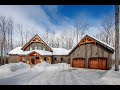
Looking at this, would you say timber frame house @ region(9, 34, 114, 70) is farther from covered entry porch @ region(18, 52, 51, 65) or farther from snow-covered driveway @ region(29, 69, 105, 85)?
snow-covered driveway @ region(29, 69, 105, 85)

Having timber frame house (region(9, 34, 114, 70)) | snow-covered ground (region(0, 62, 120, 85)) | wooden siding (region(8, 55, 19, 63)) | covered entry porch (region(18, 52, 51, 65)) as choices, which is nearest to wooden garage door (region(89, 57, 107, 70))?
timber frame house (region(9, 34, 114, 70))

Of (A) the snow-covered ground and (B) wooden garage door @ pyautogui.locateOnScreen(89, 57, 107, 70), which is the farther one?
(B) wooden garage door @ pyautogui.locateOnScreen(89, 57, 107, 70)

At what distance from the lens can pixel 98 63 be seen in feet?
64.5

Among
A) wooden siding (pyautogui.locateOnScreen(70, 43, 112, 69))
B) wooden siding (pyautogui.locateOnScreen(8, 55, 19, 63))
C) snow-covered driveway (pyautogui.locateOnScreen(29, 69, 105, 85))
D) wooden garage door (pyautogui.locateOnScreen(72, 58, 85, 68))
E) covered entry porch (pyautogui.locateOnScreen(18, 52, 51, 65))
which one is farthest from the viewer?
wooden siding (pyautogui.locateOnScreen(8, 55, 19, 63))

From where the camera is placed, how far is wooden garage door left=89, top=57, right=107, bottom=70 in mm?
18823

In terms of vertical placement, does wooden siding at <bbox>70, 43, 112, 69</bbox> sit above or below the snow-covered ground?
above

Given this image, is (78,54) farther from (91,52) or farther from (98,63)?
(98,63)

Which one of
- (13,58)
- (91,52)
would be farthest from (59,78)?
(13,58)

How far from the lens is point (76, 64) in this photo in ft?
77.8

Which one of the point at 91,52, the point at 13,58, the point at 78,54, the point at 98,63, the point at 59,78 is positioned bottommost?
the point at 13,58

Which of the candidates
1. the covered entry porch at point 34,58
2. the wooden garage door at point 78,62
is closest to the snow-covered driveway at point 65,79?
the wooden garage door at point 78,62
